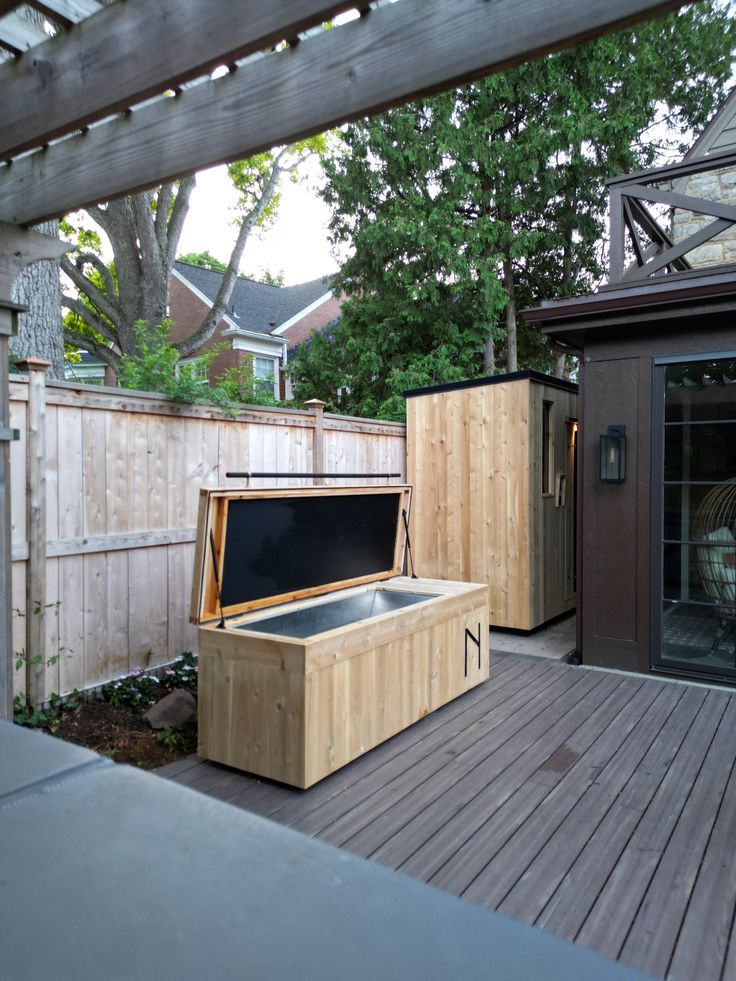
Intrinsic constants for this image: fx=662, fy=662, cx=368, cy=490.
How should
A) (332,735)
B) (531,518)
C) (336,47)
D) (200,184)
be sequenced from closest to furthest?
1. (336,47)
2. (332,735)
3. (531,518)
4. (200,184)

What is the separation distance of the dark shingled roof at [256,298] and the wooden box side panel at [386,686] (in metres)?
13.0

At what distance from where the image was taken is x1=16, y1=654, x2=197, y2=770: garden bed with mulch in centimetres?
327

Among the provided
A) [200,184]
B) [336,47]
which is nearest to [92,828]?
[336,47]

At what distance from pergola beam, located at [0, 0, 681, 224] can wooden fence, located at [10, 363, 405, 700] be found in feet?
5.07

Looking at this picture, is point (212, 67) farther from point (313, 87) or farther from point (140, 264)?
point (140, 264)

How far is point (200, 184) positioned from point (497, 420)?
23.8 feet

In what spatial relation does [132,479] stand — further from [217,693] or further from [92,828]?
[92,828]

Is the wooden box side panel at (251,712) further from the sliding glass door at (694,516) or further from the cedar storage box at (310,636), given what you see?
the sliding glass door at (694,516)

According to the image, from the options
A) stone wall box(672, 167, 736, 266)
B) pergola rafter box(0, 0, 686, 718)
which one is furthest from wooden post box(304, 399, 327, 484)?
stone wall box(672, 167, 736, 266)

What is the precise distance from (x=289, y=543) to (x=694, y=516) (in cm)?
273

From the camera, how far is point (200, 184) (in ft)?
33.9

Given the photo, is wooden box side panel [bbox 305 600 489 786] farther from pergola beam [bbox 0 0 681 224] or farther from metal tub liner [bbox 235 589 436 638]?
pergola beam [bbox 0 0 681 224]

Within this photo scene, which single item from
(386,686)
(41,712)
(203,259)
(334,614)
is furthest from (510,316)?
(203,259)

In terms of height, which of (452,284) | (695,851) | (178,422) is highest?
(452,284)
